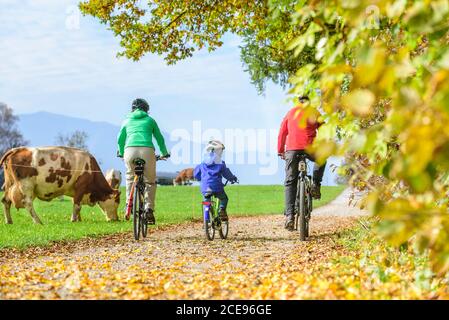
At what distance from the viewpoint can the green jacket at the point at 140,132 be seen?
1191 cm

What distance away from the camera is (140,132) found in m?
11.9

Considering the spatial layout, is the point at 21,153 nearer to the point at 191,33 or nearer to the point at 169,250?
the point at 191,33

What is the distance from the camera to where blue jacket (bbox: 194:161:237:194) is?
1167 centimetres

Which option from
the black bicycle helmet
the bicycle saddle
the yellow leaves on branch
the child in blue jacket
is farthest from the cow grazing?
the yellow leaves on branch

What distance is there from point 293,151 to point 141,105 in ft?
9.69

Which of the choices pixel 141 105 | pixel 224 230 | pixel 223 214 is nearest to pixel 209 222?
pixel 223 214

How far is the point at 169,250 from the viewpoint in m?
10.4

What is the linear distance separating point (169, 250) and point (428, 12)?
284 inches

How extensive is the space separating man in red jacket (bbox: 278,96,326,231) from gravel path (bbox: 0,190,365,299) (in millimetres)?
753

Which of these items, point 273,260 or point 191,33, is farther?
point 191,33

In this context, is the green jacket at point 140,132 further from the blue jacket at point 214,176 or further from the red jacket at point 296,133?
the red jacket at point 296,133

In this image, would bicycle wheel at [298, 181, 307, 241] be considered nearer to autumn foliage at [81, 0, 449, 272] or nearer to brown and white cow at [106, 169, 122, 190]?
autumn foliage at [81, 0, 449, 272]

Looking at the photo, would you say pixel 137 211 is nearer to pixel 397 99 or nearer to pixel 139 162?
pixel 139 162
